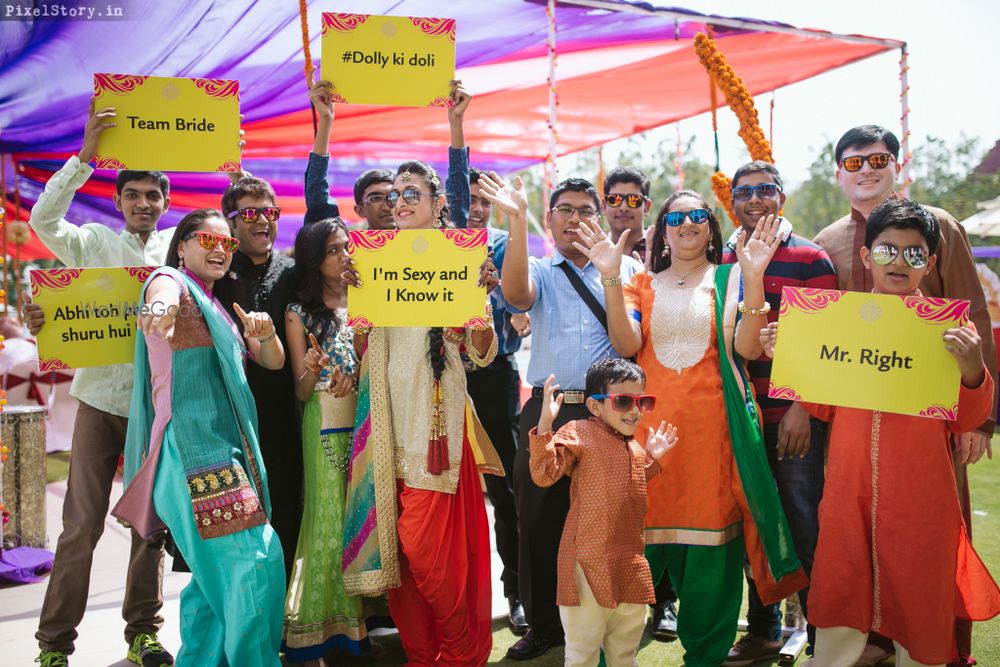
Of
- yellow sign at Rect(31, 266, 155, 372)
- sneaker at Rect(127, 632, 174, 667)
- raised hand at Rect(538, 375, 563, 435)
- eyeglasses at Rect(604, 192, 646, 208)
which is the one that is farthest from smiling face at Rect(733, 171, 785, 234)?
sneaker at Rect(127, 632, 174, 667)

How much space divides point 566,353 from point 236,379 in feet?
4.34

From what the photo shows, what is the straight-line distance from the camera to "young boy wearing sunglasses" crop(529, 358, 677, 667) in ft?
9.62

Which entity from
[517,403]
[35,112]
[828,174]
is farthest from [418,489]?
[828,174]

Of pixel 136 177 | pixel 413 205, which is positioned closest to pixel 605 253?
pixel 413 205

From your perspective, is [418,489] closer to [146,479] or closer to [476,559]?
[476,559]

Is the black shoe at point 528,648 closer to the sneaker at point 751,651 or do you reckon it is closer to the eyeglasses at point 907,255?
the sneaker at point 751,651

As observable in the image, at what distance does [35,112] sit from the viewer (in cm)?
611

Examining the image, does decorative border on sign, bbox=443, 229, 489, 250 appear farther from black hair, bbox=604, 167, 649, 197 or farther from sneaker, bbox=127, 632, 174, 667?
sneaker, bbox=127, 632, 174, 667

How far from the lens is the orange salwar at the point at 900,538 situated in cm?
277

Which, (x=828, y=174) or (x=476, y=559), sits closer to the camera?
(x=476, y=559)

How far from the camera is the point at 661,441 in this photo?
3096 mm

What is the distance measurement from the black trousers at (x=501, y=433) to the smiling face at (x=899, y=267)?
191 cm

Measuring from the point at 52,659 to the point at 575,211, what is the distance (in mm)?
2915

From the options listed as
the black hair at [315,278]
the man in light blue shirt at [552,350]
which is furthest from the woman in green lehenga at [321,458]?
the man in light blue shirt at [552,350]
